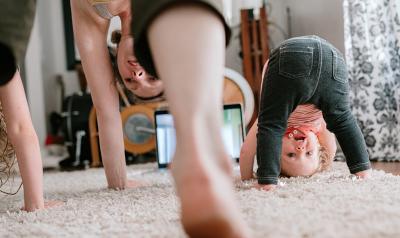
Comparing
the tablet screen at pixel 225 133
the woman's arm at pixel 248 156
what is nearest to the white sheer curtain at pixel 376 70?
the tablet screen at pixel 225 133

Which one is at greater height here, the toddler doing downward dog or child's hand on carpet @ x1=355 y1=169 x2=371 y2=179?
the toddler doing downward dog

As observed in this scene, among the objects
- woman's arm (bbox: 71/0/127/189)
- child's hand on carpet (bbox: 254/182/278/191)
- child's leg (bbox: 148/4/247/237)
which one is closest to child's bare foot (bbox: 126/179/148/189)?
woman's arm (bbox: 71/0/127/189)

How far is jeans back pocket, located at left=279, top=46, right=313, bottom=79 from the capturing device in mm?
1140

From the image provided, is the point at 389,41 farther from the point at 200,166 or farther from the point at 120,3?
the point at 200,166

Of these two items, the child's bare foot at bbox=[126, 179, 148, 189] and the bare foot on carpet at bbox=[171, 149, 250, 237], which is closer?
the bare foot on carpet at bbox=[171, 149, 250, 237]

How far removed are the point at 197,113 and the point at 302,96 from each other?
707mm

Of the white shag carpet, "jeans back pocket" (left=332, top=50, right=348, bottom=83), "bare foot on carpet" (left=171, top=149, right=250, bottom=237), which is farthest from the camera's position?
"jeans back pocket" (left=332, top=50, right=348, bottom=83)

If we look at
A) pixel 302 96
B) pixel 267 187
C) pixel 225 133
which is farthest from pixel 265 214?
pixel 225 133

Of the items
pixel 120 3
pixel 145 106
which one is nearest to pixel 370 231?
pixel 120 3

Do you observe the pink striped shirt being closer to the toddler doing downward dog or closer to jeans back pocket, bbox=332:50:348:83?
the toddler doing downward dog

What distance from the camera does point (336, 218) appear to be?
0.72 m

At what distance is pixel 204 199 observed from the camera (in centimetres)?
47

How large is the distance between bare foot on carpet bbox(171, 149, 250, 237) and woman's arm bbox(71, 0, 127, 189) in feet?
2.85

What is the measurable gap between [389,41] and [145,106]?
1376 mm
